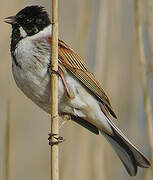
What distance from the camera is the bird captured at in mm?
2129

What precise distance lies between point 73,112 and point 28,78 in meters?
0.34

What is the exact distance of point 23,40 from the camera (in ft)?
7.25

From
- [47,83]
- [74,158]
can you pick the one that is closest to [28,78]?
[47,83]

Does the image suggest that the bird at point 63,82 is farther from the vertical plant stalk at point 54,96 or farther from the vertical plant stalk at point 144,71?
the vertical plant stalk at point 54,96

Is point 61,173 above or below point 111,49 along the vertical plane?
below

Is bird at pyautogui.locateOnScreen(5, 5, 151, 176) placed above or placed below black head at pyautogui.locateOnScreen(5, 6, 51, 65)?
below

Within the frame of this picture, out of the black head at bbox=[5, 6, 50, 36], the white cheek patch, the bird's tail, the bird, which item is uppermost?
the black head at bbox=[5, 6, 50, 36]

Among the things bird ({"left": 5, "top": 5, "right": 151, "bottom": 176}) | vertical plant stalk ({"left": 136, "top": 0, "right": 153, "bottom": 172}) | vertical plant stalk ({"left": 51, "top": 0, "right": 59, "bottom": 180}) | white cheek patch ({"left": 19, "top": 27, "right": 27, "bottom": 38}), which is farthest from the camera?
white cheek patch ({"left": 19, "top": 27, "right": 27, "bottom": 38})

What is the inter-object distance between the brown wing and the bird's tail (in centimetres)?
12

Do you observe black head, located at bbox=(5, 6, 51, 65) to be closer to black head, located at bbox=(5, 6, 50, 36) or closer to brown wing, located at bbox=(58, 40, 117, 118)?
black head, located at bbox=(5, 6, 50, 36)

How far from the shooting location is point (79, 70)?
220 cm

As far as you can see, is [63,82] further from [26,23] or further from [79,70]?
[26,23]

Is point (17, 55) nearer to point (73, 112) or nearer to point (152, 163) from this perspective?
point (73, 112)

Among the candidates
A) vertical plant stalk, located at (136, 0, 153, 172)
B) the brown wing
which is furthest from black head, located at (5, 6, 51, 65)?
vertical plant stalk, located at (136, 0, 153, 172)
